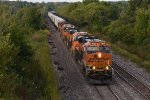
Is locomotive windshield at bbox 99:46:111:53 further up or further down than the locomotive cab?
further up

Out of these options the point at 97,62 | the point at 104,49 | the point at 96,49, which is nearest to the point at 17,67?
the point at 97,62

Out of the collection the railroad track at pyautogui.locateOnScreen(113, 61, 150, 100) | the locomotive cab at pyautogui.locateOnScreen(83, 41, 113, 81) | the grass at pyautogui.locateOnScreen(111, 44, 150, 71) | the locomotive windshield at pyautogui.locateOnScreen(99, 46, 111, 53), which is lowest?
the grass at pyautogui.locateOnScreen(111, 44, 150, 71)

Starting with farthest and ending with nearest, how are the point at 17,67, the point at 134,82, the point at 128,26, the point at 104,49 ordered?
the point at 128,26
the point at 134,82
the point at 104,49
the point at 17,67

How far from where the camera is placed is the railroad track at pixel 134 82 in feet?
76.9

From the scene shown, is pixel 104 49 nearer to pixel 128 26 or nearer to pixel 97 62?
pixel 97 62

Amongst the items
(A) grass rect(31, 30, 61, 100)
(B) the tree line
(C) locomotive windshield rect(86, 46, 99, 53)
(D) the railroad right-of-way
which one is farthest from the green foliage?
(B) the tree line

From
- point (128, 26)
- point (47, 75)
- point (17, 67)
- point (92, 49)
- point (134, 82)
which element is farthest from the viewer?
point (128, 26)

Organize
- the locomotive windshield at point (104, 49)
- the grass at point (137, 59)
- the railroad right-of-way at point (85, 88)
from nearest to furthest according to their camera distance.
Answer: the railroad right-of-way at point (85, 88), the locomotive windshield at point (104, 49), the grass at point (137, 59)

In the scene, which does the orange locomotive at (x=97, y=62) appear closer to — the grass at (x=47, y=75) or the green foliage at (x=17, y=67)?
the grass at (x=47, y=75)

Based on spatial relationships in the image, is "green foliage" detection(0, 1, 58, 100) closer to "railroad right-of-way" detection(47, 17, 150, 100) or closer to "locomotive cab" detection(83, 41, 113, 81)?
"railroad right-of-way" detection(47, 17, 150, 100)

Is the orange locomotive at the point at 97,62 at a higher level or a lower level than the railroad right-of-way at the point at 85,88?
higher

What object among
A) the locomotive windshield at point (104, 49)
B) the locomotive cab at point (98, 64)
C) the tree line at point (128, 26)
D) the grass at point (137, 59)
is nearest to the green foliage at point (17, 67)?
the locomotive cab at point (98, 64)

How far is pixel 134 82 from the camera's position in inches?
1048

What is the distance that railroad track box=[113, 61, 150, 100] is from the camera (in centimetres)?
2344
